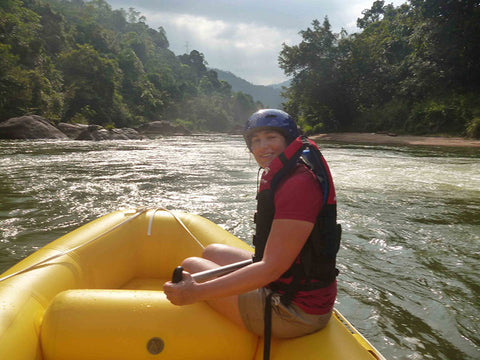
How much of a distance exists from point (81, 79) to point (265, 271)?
115ft

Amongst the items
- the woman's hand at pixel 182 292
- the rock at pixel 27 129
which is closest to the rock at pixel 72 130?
the rock at pixel 27 129

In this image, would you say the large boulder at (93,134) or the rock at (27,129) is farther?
the large boulder at (93,134)

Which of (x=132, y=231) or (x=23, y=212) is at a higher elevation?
(x=132, y=231)

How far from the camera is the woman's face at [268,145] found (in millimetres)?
1506

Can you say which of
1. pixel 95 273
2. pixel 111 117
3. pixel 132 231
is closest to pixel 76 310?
pixel 95 273

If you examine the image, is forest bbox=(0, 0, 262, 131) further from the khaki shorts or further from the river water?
the khaki shorts

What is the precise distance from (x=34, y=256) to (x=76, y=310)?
0.83 m

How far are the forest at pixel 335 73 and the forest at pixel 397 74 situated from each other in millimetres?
68

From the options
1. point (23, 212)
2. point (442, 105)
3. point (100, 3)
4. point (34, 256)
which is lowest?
point (23, 212)

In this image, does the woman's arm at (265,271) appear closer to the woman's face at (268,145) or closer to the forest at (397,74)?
the woman's face at (268,145)

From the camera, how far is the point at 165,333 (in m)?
1.44

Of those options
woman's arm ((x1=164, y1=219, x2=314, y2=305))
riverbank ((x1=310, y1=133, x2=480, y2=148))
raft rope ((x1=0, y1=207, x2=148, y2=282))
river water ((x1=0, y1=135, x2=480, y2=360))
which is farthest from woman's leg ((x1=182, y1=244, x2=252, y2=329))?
riverbank ((x1=310, y1=133, x2=480, y2=148))

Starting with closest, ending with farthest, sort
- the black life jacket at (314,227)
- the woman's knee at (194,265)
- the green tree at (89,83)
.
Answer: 1. the black life jacket at (314,227)
2. the woman's knee at (194,265)
3. the green tree at (89,83)

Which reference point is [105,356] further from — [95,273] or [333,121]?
[333,121]
